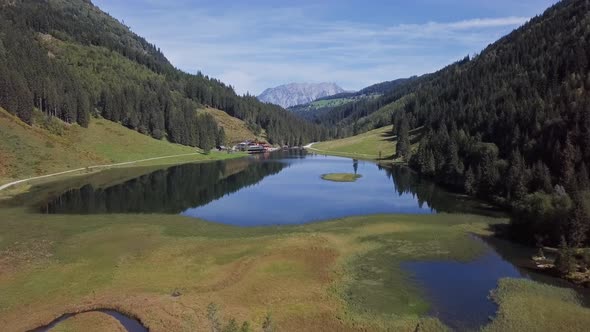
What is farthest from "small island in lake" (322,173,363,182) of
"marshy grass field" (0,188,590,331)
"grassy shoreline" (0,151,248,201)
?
"marshy grass field" (0,188,590,331)

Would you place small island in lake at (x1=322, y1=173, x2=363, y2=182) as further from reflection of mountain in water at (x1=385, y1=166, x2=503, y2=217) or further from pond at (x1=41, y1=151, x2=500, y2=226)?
reflection of mountain in water at (x1=385, y1=166, x2=503, y2=217)

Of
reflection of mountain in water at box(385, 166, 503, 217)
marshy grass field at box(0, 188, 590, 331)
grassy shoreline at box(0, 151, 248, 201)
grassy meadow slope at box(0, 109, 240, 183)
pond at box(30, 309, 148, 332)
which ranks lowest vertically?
pond at box(30, 309, 148, 332)

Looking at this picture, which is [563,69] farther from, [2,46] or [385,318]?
[2,46]

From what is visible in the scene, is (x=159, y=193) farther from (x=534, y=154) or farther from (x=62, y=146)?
(x=534, y=154)

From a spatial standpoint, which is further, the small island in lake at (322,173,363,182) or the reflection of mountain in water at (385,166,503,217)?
the small island in lake at (322,173,363,182)

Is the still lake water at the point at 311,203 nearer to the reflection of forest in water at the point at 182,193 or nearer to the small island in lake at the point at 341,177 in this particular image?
the reflection of forest in water at the point at 182,193

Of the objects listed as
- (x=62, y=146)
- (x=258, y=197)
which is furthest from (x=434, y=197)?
(x=62, y=146)

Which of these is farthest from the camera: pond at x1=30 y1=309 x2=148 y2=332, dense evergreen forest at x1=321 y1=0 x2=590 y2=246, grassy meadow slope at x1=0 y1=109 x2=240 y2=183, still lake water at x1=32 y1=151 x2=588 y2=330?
grassy meadow slope at x1=0 y1=109 x2=240 y2=183
